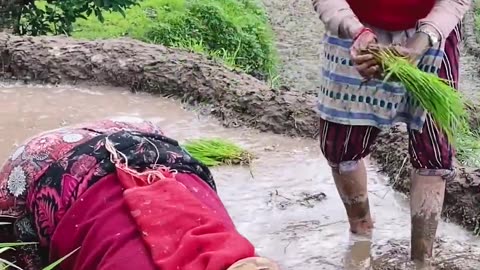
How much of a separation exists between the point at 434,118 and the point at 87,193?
3.67 ft

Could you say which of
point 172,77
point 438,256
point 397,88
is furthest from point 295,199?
Answer: point 172,77

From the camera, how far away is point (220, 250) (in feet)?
6.09

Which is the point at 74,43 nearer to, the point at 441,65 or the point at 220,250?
the point at 441,65

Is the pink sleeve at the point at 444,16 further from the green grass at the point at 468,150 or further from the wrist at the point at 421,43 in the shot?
the green grass at the point at 468,150

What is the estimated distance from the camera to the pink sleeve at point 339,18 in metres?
2.84

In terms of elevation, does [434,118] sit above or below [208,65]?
above

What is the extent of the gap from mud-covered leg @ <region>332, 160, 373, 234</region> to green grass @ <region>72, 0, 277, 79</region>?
11.4 feet

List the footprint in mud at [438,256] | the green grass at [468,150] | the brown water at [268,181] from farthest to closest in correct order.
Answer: the green grass at [468,150] → the brown water at [268,181] → the footprint in mud at [438,256]

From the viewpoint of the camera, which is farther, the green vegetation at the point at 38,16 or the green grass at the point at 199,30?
the green grass at the point at 199,30

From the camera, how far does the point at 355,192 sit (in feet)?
10.8

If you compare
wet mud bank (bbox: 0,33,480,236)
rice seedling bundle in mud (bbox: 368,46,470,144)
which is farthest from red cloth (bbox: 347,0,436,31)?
wet mud bank (bbox: 0,33,480,236)

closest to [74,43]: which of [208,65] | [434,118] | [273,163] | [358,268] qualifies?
[208,65]

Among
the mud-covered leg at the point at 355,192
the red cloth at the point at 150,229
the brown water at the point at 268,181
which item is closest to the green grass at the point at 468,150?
the brown water at the point at 268,181

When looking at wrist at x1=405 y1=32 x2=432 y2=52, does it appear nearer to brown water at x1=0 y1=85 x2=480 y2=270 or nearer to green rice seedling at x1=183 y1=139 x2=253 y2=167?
brown water at x1=0 y1=85 x2=480 y2=270
